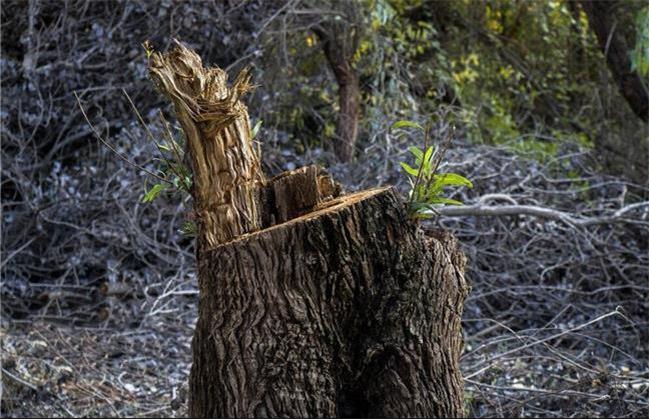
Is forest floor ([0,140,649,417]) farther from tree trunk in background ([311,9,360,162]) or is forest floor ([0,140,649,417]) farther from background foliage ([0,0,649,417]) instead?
tree trunk in background ([311,9,360,162])

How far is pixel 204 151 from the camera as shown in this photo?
262 cm

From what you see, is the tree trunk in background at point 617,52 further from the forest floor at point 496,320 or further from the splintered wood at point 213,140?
the splintered wood at point 213,140

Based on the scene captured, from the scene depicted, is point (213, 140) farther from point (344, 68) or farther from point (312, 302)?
point (344, 68)

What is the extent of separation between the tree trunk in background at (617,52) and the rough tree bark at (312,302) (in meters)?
5.25

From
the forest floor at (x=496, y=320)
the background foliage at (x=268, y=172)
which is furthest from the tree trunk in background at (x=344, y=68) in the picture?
the forest floor at (x=496, y=320)

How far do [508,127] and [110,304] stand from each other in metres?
3.92

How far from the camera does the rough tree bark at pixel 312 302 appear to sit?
2.48 meters

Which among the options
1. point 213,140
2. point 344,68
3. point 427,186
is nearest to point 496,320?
point 344,68

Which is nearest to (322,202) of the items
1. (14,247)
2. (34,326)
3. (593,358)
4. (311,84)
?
(593,358)

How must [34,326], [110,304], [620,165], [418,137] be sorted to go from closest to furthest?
[34,326] → [110,304] → [418,137] → [620,165]

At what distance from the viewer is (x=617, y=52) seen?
750 cm

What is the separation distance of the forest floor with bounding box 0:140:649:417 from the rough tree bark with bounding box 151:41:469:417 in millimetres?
1672

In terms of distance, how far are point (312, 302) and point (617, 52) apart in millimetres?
5657

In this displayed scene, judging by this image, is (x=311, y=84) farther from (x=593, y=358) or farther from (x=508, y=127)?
(x=593, y=358)
